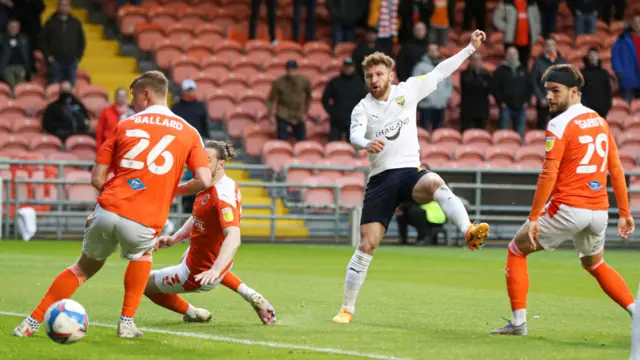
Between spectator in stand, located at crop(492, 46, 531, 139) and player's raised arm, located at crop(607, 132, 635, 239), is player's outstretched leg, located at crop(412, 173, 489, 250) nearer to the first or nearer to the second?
player's raised arm, located at crop(607, 132, 635, 239)

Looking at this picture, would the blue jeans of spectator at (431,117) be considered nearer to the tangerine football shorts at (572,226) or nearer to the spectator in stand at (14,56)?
the spectator in stand at (14,56)

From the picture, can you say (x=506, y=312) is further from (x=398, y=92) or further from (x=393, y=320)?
(x=398, y=92)

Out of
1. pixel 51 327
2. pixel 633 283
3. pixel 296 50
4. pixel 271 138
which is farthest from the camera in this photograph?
pixel 296 50

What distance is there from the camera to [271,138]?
20.9 metres

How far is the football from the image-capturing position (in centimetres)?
677

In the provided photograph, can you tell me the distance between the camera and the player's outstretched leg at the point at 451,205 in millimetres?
7781

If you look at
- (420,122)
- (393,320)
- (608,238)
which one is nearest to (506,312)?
(393,320)

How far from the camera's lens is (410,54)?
2086 cm

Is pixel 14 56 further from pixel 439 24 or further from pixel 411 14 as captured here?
pixel 439 24

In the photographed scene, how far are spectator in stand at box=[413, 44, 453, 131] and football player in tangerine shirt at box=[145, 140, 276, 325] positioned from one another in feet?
40.3

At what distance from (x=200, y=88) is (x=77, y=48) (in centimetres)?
250

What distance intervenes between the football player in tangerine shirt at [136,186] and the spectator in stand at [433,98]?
13259 millimetres

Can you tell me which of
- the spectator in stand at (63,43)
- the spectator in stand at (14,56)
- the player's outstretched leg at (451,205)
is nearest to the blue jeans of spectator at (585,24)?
the spectator in stand at (63,43)

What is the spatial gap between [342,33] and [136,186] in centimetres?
1690
